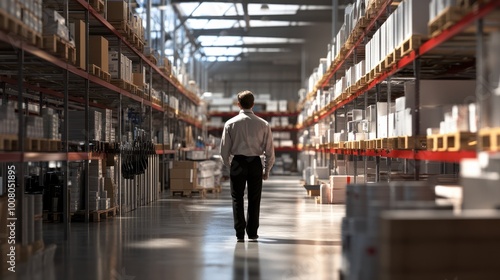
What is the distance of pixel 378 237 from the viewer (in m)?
4.55

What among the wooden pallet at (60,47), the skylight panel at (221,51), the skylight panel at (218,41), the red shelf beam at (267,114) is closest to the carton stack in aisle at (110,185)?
the wooden pallet at (60,47)

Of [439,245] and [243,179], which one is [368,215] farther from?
[243,179]

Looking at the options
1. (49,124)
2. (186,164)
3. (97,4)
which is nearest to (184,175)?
(186,164)

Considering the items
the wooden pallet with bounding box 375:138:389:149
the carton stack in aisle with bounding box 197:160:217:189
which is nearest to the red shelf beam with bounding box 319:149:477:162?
the wooden pallet with bounding box 375:138:389:149

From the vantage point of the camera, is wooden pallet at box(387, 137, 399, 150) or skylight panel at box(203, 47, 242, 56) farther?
skylight panel at box(203, 47, 242, 56)

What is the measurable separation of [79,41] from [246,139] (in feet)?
9.33

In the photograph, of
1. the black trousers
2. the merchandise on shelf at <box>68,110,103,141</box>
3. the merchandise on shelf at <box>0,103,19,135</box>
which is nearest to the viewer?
the merchandise on shelf at <box>0,103,19,135</box>

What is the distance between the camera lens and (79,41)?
9586 millimetres

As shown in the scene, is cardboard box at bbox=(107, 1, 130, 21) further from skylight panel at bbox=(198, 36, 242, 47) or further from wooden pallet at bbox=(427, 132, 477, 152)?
skylight panel at bbox=(198, 36, 242, 47)

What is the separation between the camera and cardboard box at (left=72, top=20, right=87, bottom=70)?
31.4 feet

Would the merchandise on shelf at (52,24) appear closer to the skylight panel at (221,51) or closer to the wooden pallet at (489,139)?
the wooden pallet at (489,139)

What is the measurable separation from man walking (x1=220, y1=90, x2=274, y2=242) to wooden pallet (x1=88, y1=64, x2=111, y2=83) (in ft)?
8.64

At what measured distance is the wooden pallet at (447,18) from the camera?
5.99m

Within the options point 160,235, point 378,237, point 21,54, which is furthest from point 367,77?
point 378,237
